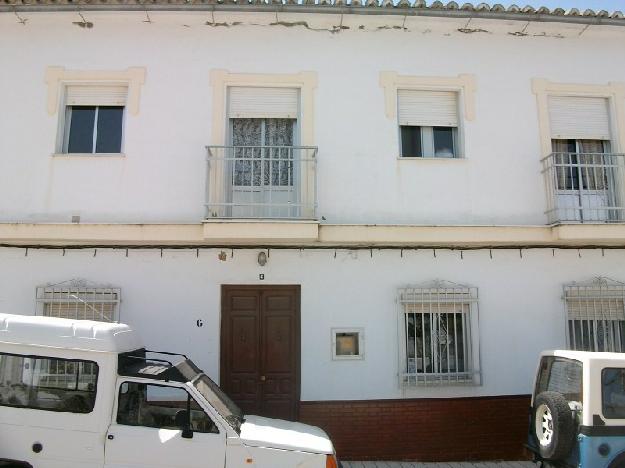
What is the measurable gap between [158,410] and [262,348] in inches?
98.5

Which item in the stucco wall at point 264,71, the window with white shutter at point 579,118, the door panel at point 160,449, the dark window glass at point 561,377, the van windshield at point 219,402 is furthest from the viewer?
the window with white shutter at point 579,118

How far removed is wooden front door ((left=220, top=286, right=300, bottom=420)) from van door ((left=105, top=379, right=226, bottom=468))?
2.44 meters

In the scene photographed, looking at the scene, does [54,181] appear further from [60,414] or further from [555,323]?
[555,323]

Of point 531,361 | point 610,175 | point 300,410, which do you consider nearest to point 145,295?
point 300,410

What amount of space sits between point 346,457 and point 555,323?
3443 mm

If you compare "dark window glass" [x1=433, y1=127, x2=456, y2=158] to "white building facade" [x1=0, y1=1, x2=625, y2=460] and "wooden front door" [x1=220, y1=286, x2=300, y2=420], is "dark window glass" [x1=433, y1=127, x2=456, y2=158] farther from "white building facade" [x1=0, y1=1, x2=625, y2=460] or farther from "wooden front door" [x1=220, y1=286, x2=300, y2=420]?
"wooden front door" [x1=220, y1=286, x2=300, y2=420]

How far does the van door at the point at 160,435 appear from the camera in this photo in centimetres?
440

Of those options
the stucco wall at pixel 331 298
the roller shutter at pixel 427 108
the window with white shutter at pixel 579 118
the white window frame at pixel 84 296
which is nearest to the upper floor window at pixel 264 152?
the stucco wall at pixel 331 298

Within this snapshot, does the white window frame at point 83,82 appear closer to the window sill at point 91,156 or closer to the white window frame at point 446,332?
the window sill at point 91,156

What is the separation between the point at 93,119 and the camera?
301 inches

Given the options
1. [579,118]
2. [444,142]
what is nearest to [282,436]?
[444,142]

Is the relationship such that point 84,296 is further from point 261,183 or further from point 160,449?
point 160,449

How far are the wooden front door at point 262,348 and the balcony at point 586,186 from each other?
156 inches

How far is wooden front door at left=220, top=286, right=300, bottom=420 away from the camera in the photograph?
7.07 meters
